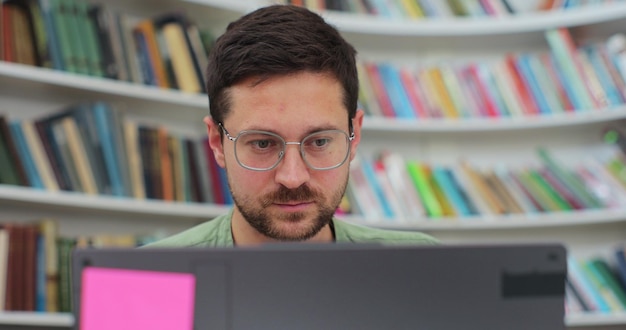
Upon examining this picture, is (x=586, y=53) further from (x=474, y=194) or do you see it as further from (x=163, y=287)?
(x=163, y=287)

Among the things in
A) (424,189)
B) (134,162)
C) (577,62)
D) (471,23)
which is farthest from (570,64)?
(134,162)

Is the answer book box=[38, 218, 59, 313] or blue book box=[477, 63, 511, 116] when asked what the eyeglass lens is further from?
blue book box=[477, 63, 511, 116]

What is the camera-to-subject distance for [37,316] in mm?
2029

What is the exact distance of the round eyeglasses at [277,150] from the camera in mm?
1267

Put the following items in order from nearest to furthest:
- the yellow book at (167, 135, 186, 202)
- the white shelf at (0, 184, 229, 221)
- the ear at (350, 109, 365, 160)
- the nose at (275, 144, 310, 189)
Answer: the nose at (275, 144, 310, 189) < the ear at (350, 109, 365, 160) < the white shelf at (0, 184, 229, 221) < the yellow book at (167, 135, 186, 202)

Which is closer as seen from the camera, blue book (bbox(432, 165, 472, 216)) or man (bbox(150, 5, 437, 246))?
man (bbox(150, 5, 437, 246))

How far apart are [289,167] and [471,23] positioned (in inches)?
69.7

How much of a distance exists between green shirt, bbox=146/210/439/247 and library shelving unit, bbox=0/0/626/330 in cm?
80

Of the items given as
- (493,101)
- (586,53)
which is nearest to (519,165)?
(493,101)

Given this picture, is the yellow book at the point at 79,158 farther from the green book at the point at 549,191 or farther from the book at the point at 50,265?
the green book at the point at 549,191

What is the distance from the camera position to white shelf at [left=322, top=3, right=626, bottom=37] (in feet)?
8.63

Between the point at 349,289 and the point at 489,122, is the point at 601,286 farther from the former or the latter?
the point at 349,289

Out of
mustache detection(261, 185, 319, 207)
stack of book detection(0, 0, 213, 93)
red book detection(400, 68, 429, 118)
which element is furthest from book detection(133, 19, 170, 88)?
mustache detection(261, 185, 319, 207)

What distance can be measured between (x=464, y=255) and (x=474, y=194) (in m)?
2.06
